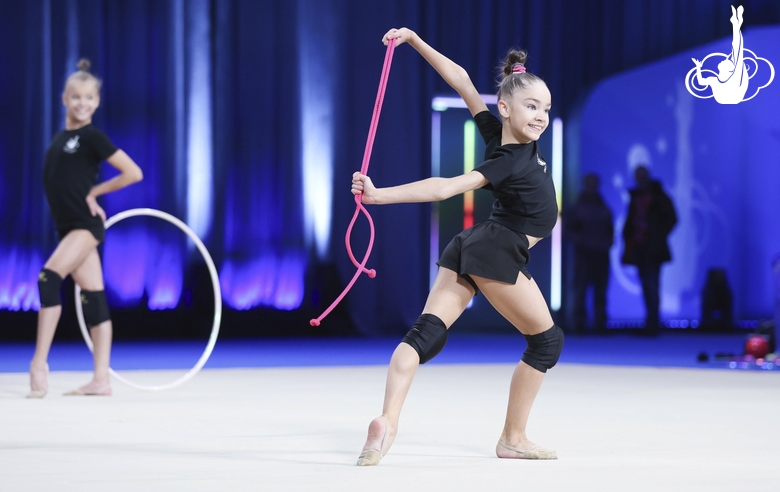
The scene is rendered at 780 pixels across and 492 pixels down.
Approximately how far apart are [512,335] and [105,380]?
497cm

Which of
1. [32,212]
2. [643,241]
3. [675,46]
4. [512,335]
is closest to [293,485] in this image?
[32,212]

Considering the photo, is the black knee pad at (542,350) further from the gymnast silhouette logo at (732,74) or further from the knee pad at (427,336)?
the gymnast silhouette logo at (732,74)

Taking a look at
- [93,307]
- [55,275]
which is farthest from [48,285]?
A: [93,307]

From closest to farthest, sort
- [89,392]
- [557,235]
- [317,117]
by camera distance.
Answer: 1. [89,392]
2. [317,117]
3. [557,235]

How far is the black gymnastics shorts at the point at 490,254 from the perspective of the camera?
2.78m

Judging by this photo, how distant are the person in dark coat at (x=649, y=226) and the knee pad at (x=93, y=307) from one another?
5670mm

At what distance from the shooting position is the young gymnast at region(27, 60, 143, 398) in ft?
14.6

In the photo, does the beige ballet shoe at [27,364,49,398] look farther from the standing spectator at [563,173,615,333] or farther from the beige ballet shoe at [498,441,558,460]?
the standing spectator at [563,173,615,333]

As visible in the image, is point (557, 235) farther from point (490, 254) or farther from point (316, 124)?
point (490, 254)

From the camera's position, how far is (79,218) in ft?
14.8

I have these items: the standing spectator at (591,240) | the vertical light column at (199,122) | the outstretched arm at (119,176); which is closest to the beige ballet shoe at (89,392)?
the outstretched arm at (119,176)

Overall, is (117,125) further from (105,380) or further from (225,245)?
(105,380)

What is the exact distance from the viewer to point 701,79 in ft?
30.8

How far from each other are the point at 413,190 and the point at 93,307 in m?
2.39
